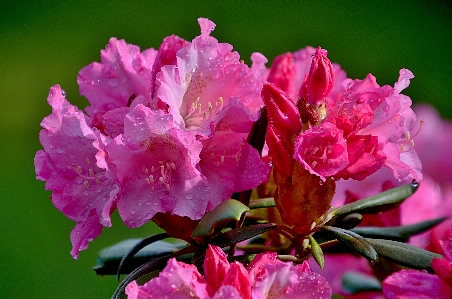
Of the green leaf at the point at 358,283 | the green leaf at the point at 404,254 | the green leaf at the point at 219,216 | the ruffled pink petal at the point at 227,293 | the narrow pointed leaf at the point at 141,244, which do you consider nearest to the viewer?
the ruffled pink petal at the point at 227,293

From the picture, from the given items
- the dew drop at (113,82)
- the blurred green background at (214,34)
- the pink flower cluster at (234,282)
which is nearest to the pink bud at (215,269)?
the pink flower cluster at (234,282)

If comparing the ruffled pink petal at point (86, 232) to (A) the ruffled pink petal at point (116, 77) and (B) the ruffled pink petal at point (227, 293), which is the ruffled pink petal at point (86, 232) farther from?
(B) the ruffled pink petal at point (227, 293)

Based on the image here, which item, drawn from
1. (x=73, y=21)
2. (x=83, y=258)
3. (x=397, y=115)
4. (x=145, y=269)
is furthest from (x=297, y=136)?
(x=73, y=21)

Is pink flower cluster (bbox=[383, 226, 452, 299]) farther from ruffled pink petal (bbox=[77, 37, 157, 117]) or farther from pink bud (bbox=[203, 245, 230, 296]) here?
ruffled pink petal (bbox=[77, 37, 157, 117])

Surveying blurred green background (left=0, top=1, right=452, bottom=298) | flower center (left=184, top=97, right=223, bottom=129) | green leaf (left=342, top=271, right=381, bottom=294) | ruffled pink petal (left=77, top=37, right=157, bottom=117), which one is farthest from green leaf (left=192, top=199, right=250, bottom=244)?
blurred green background (left=0, top=1, right=452, bottom=298)

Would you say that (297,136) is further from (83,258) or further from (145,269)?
(83,258)

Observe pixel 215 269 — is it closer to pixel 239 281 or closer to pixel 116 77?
pixel 239 281
